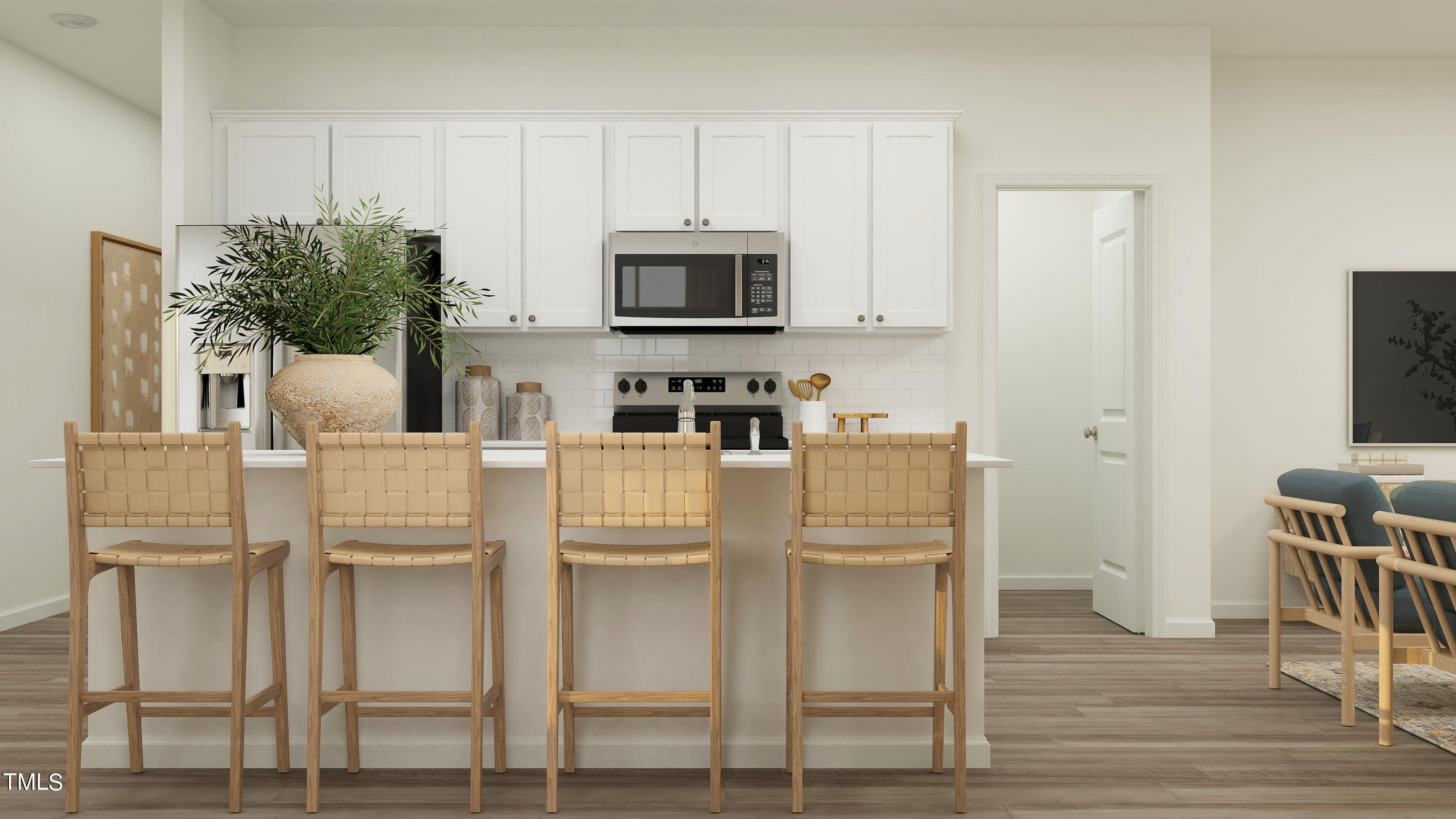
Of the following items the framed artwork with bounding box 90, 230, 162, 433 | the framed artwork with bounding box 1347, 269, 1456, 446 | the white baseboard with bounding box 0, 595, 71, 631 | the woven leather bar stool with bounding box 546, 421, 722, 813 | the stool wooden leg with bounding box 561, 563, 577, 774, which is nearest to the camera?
the woven leather bar stool with bounding box 546, 421, 722, 813

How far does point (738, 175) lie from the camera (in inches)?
162

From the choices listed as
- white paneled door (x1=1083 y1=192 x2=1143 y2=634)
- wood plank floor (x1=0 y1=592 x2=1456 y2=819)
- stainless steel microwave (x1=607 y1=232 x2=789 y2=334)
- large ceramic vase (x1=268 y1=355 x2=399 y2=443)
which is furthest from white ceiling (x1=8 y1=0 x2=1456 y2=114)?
wood plank floor (x1=0 y1=592 x2=1456 y2=819)

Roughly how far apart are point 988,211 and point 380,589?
325cm

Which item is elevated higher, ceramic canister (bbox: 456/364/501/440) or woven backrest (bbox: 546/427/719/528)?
Answer: ceramic canister (bbox: 456/364/501/440)

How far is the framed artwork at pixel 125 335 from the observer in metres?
A: 5.03

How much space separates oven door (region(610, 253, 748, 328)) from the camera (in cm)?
404

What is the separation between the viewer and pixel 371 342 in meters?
2.94

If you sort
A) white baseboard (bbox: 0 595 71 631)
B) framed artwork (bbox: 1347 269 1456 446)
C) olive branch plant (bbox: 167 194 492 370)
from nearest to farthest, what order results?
1. olive branch plant (bbox: 167 194 492 370)
2. white baseboard (bbox: 0 595 71 631)
3. framed artwork (bbox: 1347 269 1456 446)

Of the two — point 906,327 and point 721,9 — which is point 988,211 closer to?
point 906,327

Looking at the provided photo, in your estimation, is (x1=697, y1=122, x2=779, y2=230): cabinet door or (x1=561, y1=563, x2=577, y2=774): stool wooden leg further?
(x1=697, y1=122, x2=779, y2=230): cabinet door

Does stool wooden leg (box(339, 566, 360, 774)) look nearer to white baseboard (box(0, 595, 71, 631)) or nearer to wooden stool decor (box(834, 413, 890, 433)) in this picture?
wooden stool decor (box(834, 413, 890, 433))

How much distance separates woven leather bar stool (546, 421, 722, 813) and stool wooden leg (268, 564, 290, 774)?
813 mm

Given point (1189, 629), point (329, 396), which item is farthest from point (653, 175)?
point (1189, 629)

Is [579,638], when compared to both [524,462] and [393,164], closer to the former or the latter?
[524,462]
